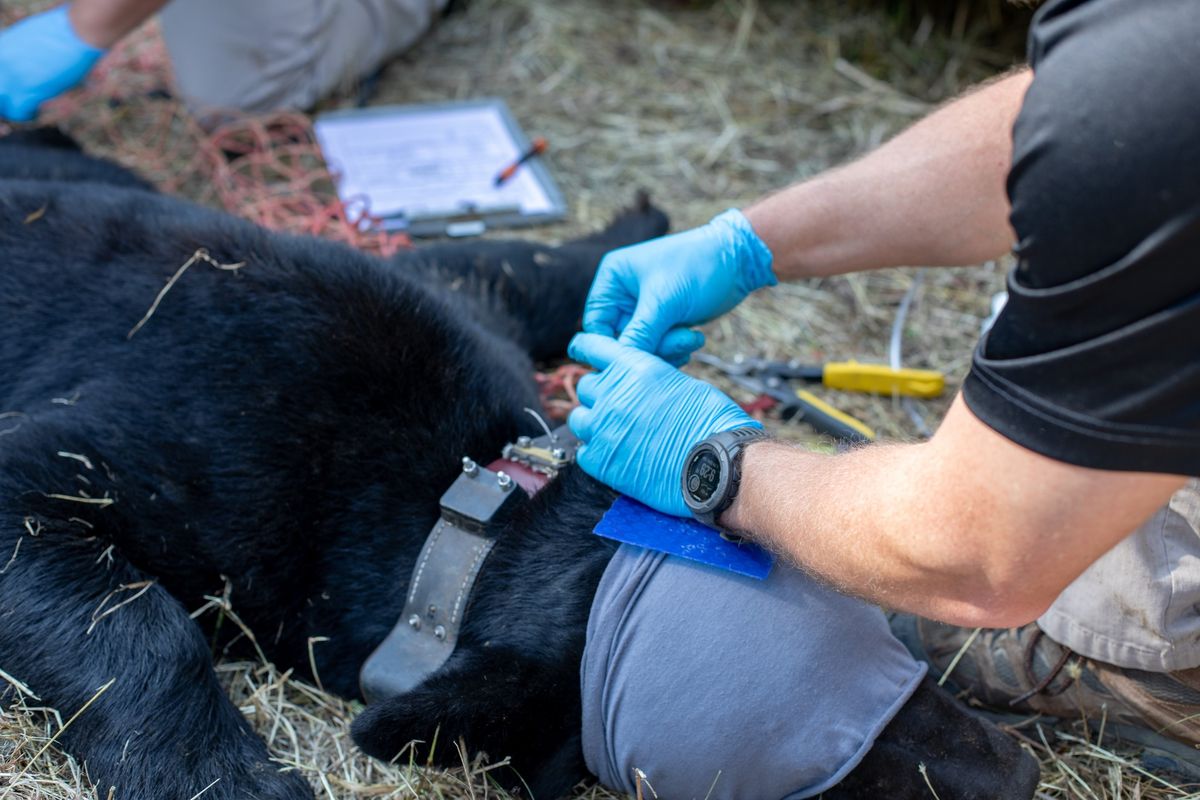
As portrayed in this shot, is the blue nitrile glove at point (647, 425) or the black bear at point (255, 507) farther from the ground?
the blue nitrile glove at point (647, 425)

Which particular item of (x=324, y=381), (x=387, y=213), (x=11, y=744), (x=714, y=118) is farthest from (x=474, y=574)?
(x=714, y=118)

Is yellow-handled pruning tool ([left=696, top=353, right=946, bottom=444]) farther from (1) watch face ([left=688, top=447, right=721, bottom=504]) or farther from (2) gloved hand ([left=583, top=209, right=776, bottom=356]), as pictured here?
(1) watch face ([left=688, top=447, right=721, bottom=504])

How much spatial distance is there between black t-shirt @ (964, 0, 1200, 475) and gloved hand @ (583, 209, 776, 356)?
1.10 m

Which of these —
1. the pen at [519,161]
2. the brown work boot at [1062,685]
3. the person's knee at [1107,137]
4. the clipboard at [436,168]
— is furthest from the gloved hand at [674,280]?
the pen at [519,161]

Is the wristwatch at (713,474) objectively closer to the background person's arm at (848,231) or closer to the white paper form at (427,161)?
the background person's arm at (848,231)

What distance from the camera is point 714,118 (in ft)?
16.1

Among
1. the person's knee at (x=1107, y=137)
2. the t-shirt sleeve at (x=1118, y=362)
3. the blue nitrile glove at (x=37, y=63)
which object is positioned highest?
the person's knee at (x=1107, y=137)

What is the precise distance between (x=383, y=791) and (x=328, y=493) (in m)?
0.61

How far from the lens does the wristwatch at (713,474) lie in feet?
6.52

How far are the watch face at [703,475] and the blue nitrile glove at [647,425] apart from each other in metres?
0.04

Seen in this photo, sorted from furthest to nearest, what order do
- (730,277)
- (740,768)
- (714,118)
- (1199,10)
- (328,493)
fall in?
(714,118) < (730,277) < (328,493) < (740,768) < (1199,10)

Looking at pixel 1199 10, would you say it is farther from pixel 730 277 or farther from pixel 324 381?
pixel 324 381

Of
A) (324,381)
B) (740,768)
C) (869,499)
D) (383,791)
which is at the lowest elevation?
(383,791)

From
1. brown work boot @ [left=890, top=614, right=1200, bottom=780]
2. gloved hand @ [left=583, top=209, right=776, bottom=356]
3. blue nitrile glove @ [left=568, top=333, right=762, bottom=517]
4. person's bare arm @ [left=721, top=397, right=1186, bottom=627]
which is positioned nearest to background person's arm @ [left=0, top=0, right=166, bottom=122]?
gloved hand @ [left=583, top=209, right=776, bottom=356]
